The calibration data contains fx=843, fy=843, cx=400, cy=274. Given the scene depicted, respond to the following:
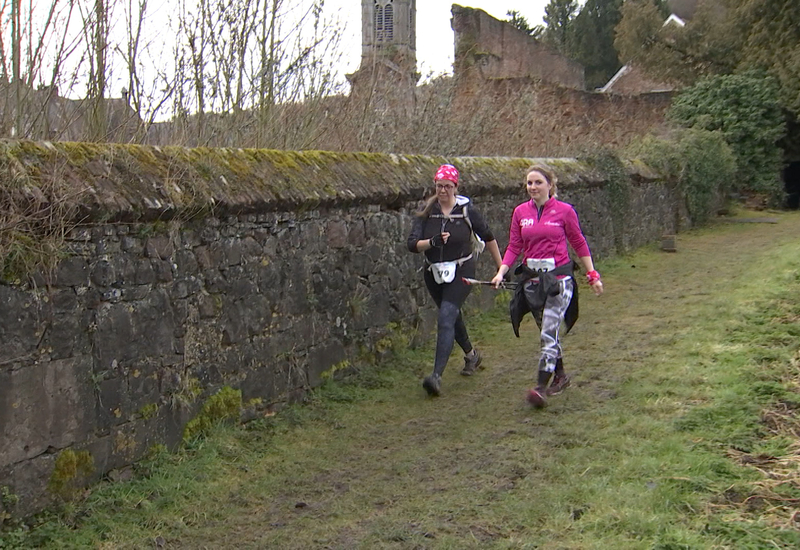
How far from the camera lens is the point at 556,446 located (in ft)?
16.3

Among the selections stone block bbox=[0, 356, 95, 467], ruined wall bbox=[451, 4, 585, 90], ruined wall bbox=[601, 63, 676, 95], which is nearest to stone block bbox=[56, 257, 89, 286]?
stone block bbox=[0, 356, 95, 467]

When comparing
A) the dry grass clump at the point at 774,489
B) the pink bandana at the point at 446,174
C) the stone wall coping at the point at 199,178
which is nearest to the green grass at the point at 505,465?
the dry grass clump at the point at 774,489

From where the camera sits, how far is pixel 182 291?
4.99 metres

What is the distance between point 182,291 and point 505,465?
2129mm

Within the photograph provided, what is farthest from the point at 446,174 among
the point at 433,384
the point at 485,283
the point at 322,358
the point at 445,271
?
the point at 322,358

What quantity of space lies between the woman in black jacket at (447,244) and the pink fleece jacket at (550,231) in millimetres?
603

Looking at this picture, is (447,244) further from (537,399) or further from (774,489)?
(774,489)

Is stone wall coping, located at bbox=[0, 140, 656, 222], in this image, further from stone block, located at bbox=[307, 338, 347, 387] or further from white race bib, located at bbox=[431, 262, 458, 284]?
stone block, located at bbox=[307, 338, 347, 387]

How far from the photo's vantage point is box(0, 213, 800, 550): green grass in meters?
3.77

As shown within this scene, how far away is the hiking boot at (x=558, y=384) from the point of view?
6037 millimetres

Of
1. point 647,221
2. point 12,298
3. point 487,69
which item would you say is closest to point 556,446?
point 12,298

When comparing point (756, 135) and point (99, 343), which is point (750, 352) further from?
point (756, 135)

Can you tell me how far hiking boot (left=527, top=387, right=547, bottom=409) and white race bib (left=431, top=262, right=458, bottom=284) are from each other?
3.72 feet

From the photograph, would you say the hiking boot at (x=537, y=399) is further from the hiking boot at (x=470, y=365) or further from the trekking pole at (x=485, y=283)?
the hiking boot at (x=470, y=365)
